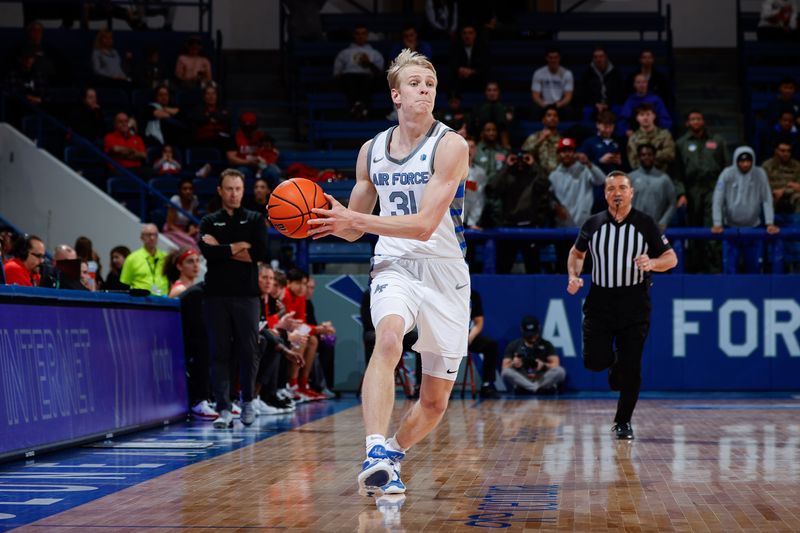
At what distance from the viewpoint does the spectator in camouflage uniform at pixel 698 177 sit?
632 inches

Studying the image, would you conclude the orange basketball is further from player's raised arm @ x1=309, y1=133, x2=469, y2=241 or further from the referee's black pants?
the referee's black pants

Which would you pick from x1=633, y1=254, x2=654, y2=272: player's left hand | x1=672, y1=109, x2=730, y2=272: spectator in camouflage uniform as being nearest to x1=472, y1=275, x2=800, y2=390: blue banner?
x1=672, y1=109, x2=730, y2=272: spectator in camouflage uniform

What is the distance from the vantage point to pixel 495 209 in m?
15.6

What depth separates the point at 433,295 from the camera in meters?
6.05

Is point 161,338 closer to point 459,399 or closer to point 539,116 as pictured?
point 459,399

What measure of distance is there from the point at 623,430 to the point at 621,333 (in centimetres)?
80

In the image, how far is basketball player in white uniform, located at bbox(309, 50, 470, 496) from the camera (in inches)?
229

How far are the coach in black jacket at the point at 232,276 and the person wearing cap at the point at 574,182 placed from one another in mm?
6559

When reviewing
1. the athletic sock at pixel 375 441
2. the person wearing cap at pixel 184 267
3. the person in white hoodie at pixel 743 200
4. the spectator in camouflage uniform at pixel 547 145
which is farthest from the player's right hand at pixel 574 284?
the spectator in camouflage uniform at pixel 547 145

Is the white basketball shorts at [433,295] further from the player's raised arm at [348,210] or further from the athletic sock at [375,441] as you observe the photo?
the athletic sock at [375,441]

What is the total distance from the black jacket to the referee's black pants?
2.96 m

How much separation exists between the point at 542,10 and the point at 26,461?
1779cm

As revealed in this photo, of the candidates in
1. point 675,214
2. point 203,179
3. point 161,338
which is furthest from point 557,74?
point 161,338

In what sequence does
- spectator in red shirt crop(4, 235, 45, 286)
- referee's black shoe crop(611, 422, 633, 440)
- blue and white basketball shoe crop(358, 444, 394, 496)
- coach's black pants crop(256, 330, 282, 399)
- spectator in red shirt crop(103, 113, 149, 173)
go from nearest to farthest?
blue and white basketball shoe crop(358, 444, 394, 496) < referee's black shoe crop(611, 422, 633, 440) < spectator in red shirt crop(4, 235, 45, 286) < coach's black pants crop(256, 330, 282, 399) < spectator in red shirt crop(103, 113, 149, 173)
